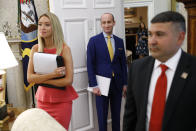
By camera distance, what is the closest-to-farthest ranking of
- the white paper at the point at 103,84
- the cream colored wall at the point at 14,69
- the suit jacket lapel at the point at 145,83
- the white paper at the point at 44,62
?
the suit jacket lapel at the point at 145,83, the white paper at the point at 44,62, the white paper at the point at 103,84, the cream colored wall at the point at 14,69

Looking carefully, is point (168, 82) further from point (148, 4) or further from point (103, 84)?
point (148, 4)

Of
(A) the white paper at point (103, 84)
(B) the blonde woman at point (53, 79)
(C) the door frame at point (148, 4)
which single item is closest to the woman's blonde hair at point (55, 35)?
(B) the blonde woman at point (53, 79)

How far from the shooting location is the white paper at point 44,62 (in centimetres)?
188

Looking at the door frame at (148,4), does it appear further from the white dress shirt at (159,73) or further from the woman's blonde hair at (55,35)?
the white dress shirt at (159,73)

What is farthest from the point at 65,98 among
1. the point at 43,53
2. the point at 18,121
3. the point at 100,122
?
the point at 100,122

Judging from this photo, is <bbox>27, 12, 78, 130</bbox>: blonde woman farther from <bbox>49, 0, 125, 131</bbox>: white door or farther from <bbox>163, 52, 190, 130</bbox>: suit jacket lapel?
<bbox>163, 52, 190, 130</bbox>: suit jacket lapel

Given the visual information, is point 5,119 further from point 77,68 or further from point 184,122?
point 184,122

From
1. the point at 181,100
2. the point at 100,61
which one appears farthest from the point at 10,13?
the point at 181,100

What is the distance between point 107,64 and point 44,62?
0.83 m

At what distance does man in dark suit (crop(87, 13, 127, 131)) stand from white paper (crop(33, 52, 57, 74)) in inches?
26.9

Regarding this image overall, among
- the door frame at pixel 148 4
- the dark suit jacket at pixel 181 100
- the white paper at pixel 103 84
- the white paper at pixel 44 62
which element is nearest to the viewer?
the dark suit jacket at pixel 181 100

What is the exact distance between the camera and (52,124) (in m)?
1.29

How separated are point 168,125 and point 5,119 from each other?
143cm

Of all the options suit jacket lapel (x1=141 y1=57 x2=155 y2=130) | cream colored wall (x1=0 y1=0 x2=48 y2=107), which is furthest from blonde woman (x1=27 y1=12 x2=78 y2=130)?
cream colored wall (x1=0 y1=0 x2=48 y2=107)
